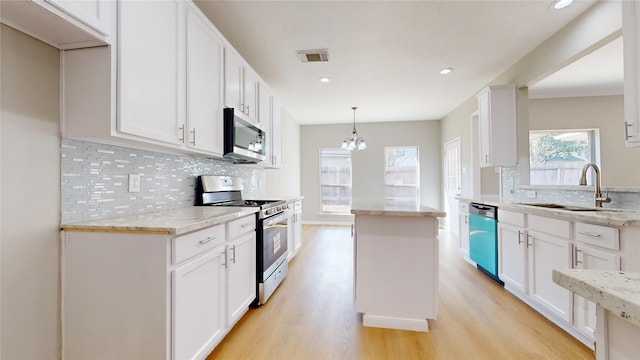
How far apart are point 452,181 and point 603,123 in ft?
8.36

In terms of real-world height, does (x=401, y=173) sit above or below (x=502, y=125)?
below

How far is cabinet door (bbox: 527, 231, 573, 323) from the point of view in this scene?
1884 mm

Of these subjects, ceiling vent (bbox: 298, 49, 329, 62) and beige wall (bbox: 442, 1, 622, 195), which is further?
ceiling vent (bbox: 298, 49, 329, 62)

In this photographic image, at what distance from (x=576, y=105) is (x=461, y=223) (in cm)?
215

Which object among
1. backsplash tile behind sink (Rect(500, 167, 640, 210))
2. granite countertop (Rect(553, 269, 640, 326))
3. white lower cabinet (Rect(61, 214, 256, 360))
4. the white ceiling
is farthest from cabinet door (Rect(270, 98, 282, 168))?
granite countertop (Rect(553, 269, 640, 326))

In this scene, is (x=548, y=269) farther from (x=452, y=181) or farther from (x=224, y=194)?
(x=452, y=181)

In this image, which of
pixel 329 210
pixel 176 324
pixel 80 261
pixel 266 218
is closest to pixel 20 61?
pixel 80 261

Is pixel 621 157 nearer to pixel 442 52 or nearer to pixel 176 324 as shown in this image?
pixel 442 52

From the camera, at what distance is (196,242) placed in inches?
57.4

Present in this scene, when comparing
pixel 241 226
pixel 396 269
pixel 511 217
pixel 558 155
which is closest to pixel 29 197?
pixel 241 226

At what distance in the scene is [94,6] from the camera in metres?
1.19

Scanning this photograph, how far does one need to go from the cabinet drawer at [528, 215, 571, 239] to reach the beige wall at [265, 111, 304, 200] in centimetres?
339

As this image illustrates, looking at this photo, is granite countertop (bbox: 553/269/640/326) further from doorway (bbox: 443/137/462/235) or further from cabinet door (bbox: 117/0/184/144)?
doorway (bbox: 443/137/462/235)

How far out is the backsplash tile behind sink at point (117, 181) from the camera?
4.61ft
